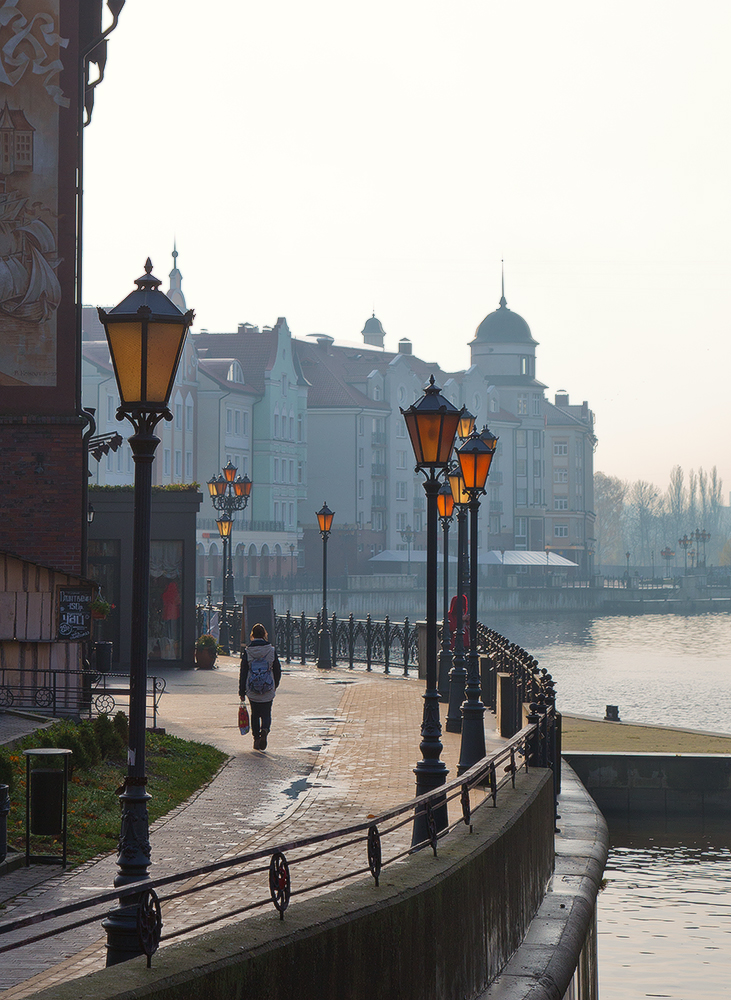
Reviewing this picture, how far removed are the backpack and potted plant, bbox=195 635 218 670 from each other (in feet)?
45.4

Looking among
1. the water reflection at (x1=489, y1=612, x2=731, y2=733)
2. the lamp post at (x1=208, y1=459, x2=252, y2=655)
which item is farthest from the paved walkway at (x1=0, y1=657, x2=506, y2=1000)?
the water reflection at (x1=489, y1=612, x2=731, y2=733)

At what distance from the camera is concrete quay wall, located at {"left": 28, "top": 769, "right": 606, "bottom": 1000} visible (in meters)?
5.18

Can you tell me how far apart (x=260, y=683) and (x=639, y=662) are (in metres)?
47.1

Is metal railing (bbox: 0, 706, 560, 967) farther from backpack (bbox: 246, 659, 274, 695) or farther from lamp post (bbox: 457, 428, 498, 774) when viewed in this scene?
backpack (bbox: 246, 659, 274, 695)

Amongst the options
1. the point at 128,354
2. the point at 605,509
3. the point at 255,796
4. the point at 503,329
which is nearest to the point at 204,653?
the point at 255,796

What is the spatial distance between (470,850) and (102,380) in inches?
2617

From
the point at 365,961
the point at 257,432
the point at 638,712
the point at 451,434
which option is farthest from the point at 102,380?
the point at 365,961

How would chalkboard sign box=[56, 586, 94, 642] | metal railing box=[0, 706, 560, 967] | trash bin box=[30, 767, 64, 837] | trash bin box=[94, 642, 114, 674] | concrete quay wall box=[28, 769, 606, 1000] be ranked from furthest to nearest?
trash bin box=[94, 642, 114, 674]
chalkboard sign box=[56, 586, 94, 642]
trash bin box=[30, 767, 64, 837]
concrete quay wall box=[28, 769, 606, 1000]
metal railing box=[0, 706, 560, 967]

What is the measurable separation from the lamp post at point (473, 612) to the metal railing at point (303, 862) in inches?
15.0

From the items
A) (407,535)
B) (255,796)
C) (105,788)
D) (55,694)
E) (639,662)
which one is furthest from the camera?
(407,535)

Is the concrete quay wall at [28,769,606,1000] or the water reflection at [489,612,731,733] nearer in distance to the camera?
the concrete quay wall at [28,769,606,1000]

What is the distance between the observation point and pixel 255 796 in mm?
13719

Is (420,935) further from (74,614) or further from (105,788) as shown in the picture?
(74,614)

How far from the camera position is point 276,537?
91.9m
